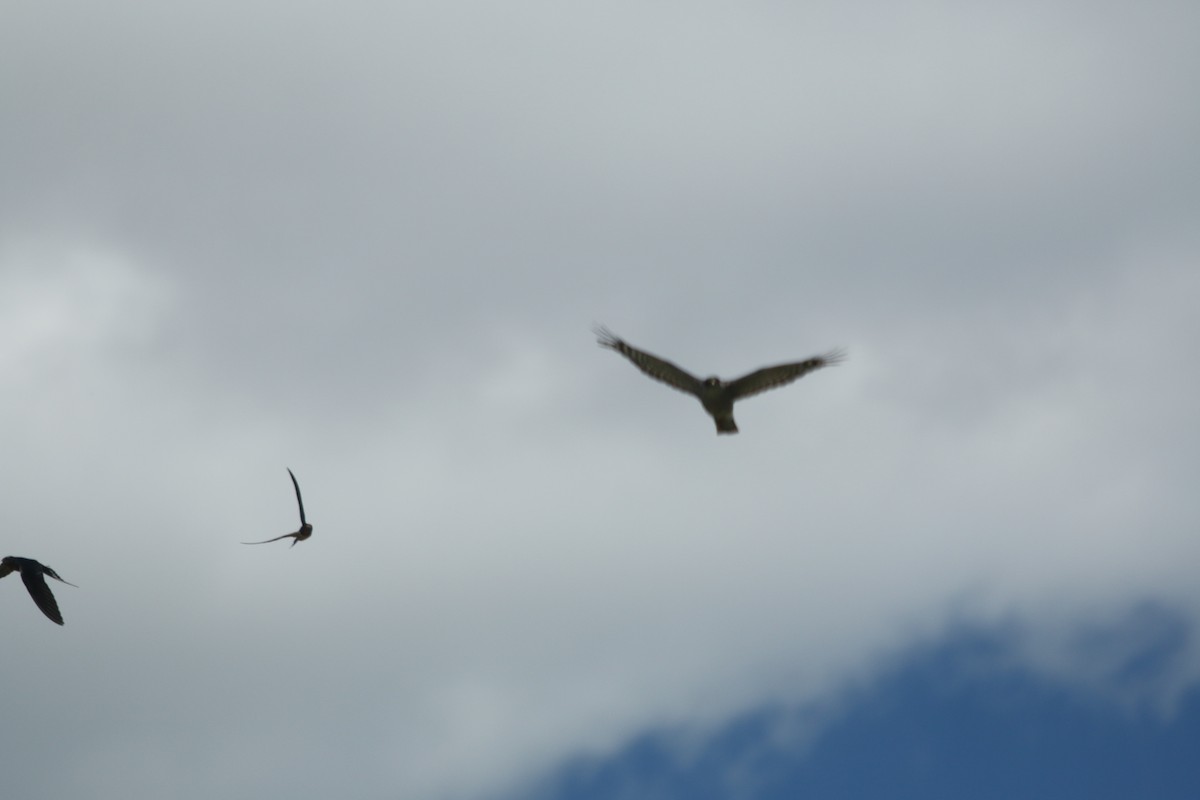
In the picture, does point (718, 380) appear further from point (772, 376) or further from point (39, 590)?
point (39, 590)

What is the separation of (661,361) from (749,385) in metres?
2.00

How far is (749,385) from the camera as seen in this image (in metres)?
32.9

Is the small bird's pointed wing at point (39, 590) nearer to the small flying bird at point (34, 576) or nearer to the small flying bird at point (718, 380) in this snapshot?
the small flying bird at point (34, 576)

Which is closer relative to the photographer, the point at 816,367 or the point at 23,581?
the point at 23,581

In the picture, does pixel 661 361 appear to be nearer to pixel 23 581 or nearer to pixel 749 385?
pixel 749 385

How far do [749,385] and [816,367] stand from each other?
1.50 metres

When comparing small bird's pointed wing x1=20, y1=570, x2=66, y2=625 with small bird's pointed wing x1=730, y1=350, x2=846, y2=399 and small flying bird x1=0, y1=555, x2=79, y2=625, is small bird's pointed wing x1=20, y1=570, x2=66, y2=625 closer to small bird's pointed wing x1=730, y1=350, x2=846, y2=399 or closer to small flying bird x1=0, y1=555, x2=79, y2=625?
small flying bird x1=0, y1=555, x2=79, y2=625

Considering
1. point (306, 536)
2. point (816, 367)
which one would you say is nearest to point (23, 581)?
point (306, 536)

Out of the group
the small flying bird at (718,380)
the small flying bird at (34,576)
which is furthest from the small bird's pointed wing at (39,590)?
the small flying bird at (718,380)

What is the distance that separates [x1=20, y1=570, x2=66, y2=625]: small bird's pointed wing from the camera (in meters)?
29.1

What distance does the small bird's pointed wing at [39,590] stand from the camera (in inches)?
1145

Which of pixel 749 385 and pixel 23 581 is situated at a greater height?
pixel 749 385

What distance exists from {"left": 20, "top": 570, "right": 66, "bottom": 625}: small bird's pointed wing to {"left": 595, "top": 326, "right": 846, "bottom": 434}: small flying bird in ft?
39.3

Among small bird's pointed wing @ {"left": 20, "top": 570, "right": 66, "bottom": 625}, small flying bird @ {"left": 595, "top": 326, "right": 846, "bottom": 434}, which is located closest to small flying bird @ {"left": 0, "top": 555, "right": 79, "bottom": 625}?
small bird's pointed wing @ {"left": 20, "top": 570, "right": 66, "bottom": 625}
